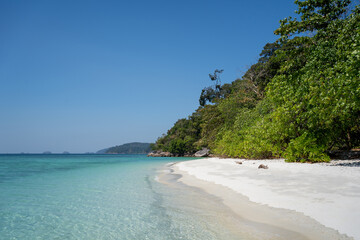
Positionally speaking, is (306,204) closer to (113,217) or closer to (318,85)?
(113,217)

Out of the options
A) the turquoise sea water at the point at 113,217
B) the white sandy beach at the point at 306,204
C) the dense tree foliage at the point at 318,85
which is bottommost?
the turquoise sea water at the point at 113,217

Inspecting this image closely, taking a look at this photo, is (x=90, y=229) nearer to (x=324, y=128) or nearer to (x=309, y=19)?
(x=324, y=128)

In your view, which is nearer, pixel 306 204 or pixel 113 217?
pixel 306 204

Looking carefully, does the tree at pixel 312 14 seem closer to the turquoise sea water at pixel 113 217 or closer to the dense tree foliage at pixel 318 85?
the dense tree foliage at pixel 318 85

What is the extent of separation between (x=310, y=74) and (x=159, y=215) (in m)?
8.66

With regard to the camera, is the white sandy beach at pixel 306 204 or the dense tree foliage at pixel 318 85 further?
the dense tree foliage at pixel 318 85

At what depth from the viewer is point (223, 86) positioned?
58469 millimetres

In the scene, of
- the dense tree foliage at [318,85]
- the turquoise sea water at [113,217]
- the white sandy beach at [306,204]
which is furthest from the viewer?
the dense tree foliage at [318,85]

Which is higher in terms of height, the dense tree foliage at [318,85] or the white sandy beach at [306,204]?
the dense tree foliage at [318,85]

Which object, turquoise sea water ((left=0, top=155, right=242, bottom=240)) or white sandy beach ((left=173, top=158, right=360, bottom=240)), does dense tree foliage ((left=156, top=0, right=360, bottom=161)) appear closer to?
white sandy beach ((left=173, top=158, right=360, bottom=240))

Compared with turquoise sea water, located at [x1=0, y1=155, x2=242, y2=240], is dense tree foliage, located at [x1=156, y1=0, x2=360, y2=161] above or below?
above

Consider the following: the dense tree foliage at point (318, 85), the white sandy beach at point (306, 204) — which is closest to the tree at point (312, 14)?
the dense tree foliage at point (318, 85)

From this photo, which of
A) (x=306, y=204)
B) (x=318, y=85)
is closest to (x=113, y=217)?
(x=306, y=204)

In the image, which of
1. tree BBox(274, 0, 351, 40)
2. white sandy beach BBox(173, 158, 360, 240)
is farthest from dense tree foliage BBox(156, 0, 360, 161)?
white sandy beach BBox(173, 158, 360, 240)
